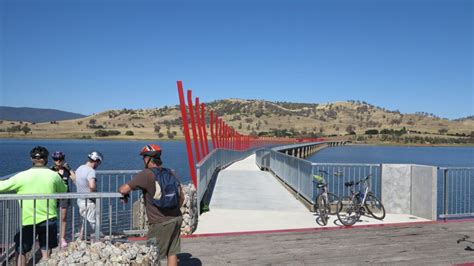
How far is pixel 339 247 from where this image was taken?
874 centimetres

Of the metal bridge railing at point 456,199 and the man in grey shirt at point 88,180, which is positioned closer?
the man in grey shirt at point 88,180

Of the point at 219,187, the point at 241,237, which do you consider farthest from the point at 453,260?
the point at 219,187

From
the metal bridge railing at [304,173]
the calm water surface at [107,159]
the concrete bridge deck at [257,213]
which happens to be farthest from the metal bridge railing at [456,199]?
the calm water surface at [107,159]

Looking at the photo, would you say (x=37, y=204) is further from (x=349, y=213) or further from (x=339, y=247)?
(x=349, y=213)

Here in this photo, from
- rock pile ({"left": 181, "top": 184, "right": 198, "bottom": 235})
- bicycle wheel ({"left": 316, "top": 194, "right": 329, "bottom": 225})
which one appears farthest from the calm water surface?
rock pile ({"left": 181, "top": 184, "right": 198, "bottom": 235})

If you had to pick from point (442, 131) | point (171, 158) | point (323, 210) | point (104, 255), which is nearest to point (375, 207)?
point (323, 210)

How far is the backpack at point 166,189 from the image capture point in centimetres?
577

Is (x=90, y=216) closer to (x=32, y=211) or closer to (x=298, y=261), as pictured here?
(x=32, y=211)

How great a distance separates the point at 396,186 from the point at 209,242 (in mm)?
5796

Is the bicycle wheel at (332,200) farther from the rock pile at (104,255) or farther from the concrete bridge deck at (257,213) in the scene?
the rock pile at (104,255)

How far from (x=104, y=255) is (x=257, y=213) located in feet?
27.9

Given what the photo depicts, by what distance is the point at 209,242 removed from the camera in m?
9.08

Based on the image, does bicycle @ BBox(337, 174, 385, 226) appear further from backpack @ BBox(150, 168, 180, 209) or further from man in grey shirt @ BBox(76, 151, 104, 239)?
backpack @ BBox(150, 168, 180, 209)

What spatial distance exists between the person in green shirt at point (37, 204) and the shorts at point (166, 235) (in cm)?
137
